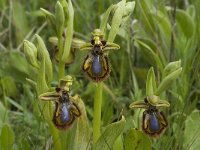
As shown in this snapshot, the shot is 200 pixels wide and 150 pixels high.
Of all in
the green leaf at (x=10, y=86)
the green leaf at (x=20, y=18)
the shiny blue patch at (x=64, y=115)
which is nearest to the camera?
the shiny blue patch at (x=64, y=115)

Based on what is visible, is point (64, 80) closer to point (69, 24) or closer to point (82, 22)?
point (69, 24)

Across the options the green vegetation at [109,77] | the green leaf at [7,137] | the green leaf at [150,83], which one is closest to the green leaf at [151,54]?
the green vegetation at [109,77]

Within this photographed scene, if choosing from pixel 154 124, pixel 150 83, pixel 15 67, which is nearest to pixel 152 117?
pixel 154 124

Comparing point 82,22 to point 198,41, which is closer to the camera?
point 198,41

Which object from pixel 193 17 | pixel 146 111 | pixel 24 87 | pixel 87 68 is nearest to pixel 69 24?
pixel 87 68

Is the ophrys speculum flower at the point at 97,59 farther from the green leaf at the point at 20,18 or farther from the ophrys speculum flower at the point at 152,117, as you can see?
the green leaf at the point at 20,18
